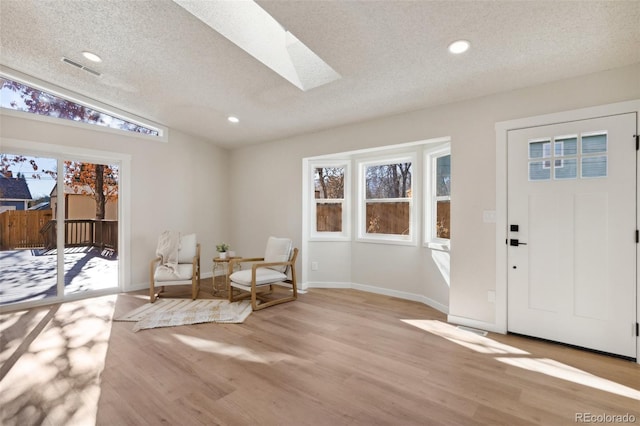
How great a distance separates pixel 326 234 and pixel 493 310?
274cm

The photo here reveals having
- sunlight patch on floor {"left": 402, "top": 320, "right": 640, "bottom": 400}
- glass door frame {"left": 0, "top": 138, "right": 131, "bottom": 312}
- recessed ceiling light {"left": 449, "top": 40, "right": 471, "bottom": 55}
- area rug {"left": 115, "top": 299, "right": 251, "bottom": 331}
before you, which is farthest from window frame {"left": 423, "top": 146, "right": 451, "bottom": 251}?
glass door frame {"left": 0, "top": 138, "right": 131, "bottom": 312}

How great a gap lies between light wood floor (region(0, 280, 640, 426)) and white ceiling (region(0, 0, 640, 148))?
102 inches

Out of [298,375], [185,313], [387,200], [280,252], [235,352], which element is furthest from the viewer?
[387,200]

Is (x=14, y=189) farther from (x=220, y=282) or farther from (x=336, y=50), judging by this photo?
(x=336, y=50)

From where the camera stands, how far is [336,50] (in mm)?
2576

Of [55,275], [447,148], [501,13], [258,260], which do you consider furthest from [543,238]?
[55,275]

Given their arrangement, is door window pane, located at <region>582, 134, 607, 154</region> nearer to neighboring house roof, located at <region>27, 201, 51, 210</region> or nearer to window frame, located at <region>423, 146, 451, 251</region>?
window frame, located at <region>423, 146, 451, 251</region>

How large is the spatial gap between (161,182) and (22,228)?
1.87 m

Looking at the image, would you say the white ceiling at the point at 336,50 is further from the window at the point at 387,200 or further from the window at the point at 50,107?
the window at the point at 387,200

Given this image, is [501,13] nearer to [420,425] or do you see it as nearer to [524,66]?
[524,66]

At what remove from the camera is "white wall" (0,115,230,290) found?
4230 millimetres

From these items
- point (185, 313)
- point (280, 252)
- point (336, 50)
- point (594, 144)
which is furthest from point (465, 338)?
point (185, 313)

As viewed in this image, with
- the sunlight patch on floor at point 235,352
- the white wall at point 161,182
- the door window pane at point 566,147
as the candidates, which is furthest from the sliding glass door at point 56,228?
the door window pane at point 566,147

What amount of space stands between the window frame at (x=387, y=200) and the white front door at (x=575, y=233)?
143cm
